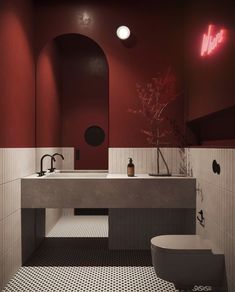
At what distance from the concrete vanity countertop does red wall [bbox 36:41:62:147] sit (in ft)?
2.70

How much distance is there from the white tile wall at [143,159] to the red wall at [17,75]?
912 millimetres

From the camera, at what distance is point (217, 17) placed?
2.41 meters

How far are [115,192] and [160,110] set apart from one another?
108 centimetres

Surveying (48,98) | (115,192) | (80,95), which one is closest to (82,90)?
(80,95)

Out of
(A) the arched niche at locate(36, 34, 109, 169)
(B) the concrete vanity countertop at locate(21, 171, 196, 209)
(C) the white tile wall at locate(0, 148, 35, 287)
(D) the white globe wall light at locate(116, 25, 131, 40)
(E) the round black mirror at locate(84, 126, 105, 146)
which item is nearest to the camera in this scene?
(C) the white tile wall at locate(0, 148, 35, 287)

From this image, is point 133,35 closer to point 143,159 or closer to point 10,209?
point 143,159

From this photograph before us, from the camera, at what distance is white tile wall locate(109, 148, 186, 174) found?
3613mm

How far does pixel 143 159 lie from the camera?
11.9 feet

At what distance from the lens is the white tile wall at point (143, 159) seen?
3.61m

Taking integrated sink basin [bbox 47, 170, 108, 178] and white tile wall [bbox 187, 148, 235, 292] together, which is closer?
white tile wall [bbox 187, 148, 235, 292]

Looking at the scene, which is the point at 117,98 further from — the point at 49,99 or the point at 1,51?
the point at 1,51

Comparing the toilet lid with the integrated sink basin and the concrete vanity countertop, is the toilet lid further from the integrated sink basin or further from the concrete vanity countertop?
the integrated sink basin

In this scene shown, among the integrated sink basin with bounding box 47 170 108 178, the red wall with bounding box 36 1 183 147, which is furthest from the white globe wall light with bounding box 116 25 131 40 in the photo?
the integrated sink basin with bounding box 47 170 108 178

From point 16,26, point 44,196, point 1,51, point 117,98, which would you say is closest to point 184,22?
point 117,98
